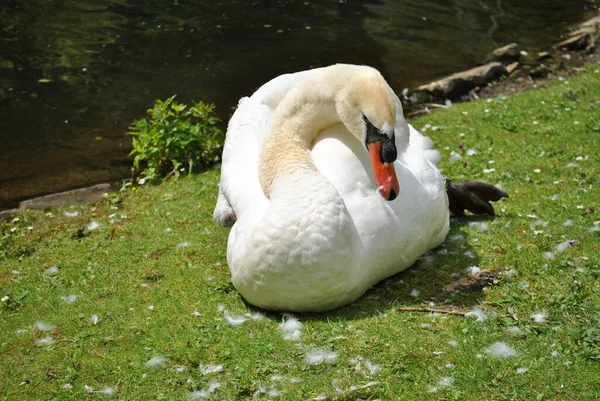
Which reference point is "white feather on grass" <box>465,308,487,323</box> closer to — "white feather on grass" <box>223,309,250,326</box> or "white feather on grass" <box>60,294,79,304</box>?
"white feather on grass" <box>223,309,250,326</box>

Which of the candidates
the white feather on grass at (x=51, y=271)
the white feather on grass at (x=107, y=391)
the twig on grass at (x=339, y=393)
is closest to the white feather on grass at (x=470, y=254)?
the twig on grass at (x=339, y=393)

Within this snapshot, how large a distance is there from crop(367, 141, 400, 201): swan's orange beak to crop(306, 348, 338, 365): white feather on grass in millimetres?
1001

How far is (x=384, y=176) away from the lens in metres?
4.54

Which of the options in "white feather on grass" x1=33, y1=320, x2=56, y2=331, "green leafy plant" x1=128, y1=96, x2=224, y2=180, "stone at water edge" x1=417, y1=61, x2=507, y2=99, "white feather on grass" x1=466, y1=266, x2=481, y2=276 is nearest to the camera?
"white feather on grass" x1=33, y1=320, x2=56, y2=331

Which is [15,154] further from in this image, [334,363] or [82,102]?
[334,363]

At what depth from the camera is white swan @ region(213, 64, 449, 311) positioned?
14.4ft

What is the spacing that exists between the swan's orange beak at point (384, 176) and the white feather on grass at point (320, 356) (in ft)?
3.28

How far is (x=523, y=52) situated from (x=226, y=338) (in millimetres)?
10531

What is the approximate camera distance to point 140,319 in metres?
4.91

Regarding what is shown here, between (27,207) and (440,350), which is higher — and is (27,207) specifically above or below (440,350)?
below

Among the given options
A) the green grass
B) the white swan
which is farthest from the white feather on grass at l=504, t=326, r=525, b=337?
the white swan

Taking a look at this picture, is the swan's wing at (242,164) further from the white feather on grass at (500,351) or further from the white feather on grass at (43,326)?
the white feather on grass at (500,351)

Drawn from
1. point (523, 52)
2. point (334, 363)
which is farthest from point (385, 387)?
point (523, 52)

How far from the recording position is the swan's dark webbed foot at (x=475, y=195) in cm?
602
